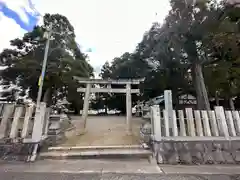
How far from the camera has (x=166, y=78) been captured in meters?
10.4

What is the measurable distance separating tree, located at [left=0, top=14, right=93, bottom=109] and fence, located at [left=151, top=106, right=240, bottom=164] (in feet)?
29.9

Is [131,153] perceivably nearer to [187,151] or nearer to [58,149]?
[187,151]

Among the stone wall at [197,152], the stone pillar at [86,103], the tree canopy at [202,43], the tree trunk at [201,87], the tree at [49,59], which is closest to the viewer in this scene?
the stone wall at [197,152]

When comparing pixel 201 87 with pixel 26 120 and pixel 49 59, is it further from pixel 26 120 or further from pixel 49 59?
pixel 49 59

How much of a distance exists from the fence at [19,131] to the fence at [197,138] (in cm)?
272

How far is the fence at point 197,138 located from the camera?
3320mm

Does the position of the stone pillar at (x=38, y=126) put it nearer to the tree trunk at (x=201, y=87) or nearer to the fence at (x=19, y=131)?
the fence at (x=19, y=131)

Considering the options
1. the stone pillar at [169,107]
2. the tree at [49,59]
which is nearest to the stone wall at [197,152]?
the stone pillar at [169,107]

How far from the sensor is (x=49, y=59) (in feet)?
37.6

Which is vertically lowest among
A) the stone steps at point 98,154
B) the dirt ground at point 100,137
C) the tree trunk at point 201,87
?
the stone steps at point 98,154

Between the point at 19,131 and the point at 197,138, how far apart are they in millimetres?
4217

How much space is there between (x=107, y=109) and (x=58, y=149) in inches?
723

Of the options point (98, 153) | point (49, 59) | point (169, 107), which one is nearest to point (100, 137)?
point (98, 153)

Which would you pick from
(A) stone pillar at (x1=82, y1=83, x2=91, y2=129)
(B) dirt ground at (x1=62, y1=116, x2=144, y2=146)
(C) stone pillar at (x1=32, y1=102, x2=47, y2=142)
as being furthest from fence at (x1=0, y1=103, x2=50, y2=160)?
(A) stone pillar at (x1=82, y1=83, x2=91, y2=129)
